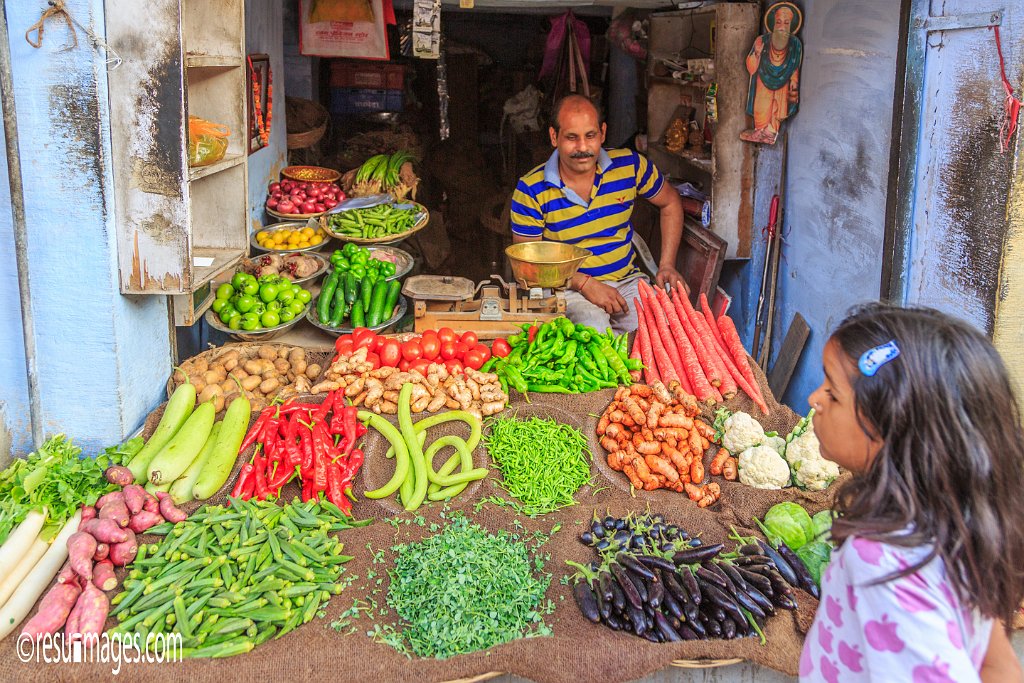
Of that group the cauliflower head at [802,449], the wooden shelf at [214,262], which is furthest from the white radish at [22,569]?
the cauliflower head at [802,449]

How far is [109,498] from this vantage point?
3.63m

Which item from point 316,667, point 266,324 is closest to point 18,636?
point 316,667

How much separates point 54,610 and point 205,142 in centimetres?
265

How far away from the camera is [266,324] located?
537 cm

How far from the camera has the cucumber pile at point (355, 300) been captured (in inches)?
218

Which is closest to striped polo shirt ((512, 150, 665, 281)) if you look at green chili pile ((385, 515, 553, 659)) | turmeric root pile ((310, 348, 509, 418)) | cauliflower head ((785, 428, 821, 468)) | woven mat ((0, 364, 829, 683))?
turmeric root pile ((310, 348, 509, 418))

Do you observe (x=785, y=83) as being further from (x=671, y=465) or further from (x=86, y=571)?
(x=86, y=571)

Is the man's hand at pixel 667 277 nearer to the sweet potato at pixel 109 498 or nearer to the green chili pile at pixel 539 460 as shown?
the green chili pile at pixel 539 460

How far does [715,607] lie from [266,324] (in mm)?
3389

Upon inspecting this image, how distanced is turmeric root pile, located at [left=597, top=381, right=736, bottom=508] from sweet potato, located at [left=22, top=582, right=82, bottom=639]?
239 cm

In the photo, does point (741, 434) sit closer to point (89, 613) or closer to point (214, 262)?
point (89, 613)

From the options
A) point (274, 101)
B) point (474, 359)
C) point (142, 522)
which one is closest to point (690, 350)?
point (474, 359)

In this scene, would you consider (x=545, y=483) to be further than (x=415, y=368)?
No

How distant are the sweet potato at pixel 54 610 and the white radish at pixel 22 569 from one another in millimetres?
128
